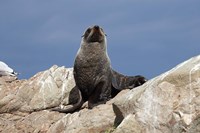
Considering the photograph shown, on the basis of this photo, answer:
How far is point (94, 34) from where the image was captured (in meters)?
13.1

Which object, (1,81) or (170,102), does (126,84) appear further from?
(170,102)

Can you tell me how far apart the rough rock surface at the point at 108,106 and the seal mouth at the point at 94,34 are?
62.2 inches

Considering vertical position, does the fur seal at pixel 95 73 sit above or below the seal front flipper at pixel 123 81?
above

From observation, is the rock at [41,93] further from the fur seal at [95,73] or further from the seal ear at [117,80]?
the seal ear at [117,80]

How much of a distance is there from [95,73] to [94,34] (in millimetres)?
1154

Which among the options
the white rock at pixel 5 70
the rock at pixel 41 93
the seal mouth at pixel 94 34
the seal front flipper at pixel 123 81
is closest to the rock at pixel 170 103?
the seal front flipper at pixel 123 81

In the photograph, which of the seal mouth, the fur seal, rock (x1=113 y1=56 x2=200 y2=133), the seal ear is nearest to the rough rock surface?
rock (x1=113 y1=56 x2=200 y2=133)

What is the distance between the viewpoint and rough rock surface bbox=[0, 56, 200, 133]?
25.2ft

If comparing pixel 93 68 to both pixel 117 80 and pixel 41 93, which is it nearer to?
pixel 117 80

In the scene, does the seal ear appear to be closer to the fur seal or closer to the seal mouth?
the fur seal

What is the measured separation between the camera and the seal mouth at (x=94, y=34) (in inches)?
514

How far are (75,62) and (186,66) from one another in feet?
18.2

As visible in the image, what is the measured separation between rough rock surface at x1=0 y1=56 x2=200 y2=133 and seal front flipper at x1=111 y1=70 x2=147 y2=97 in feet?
4.19

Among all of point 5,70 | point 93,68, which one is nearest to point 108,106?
point 93,68
